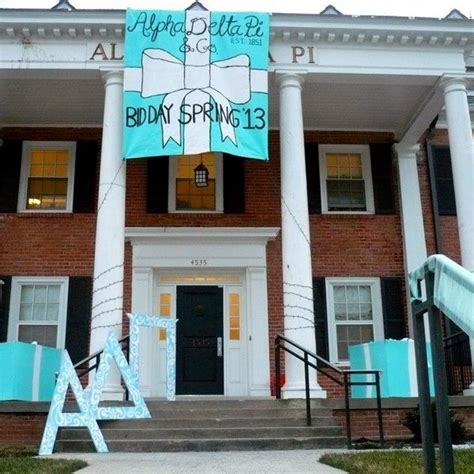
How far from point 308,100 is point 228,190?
2384mm

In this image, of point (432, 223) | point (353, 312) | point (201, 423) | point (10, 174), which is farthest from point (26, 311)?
point (432, 223)

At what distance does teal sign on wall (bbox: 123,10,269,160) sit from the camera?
10.0 meters

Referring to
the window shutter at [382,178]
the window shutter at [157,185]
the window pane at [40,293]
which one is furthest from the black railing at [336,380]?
the window pane at [40,293]

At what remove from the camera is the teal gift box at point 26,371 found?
8.95 m

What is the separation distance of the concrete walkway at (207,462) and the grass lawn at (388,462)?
0.16 metres

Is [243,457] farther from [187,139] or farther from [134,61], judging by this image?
[134,61]

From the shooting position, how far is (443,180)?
13.6m

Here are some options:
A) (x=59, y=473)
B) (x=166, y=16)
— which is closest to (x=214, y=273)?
(x=166, y=16)

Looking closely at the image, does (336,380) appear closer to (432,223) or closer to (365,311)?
(365,311)

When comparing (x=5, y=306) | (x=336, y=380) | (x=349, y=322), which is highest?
(x=5, y=306)

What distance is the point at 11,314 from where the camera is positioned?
12273mm

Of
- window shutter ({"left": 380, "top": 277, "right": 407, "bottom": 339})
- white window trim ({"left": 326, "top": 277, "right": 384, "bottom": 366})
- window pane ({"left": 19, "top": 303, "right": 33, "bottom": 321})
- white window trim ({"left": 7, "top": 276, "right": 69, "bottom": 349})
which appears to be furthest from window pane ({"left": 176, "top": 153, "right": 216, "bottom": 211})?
window shutter ({"left": 380, "top": 277, "right": 407, "bottom": 339})

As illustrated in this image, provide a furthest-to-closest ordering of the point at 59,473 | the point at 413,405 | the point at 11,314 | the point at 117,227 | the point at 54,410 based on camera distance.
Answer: the point at 11,314 → the point at 117,227 → the point at 413,405 → the point at 54,410 → the point at 59,473

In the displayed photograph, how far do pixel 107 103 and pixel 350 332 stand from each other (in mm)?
6395
